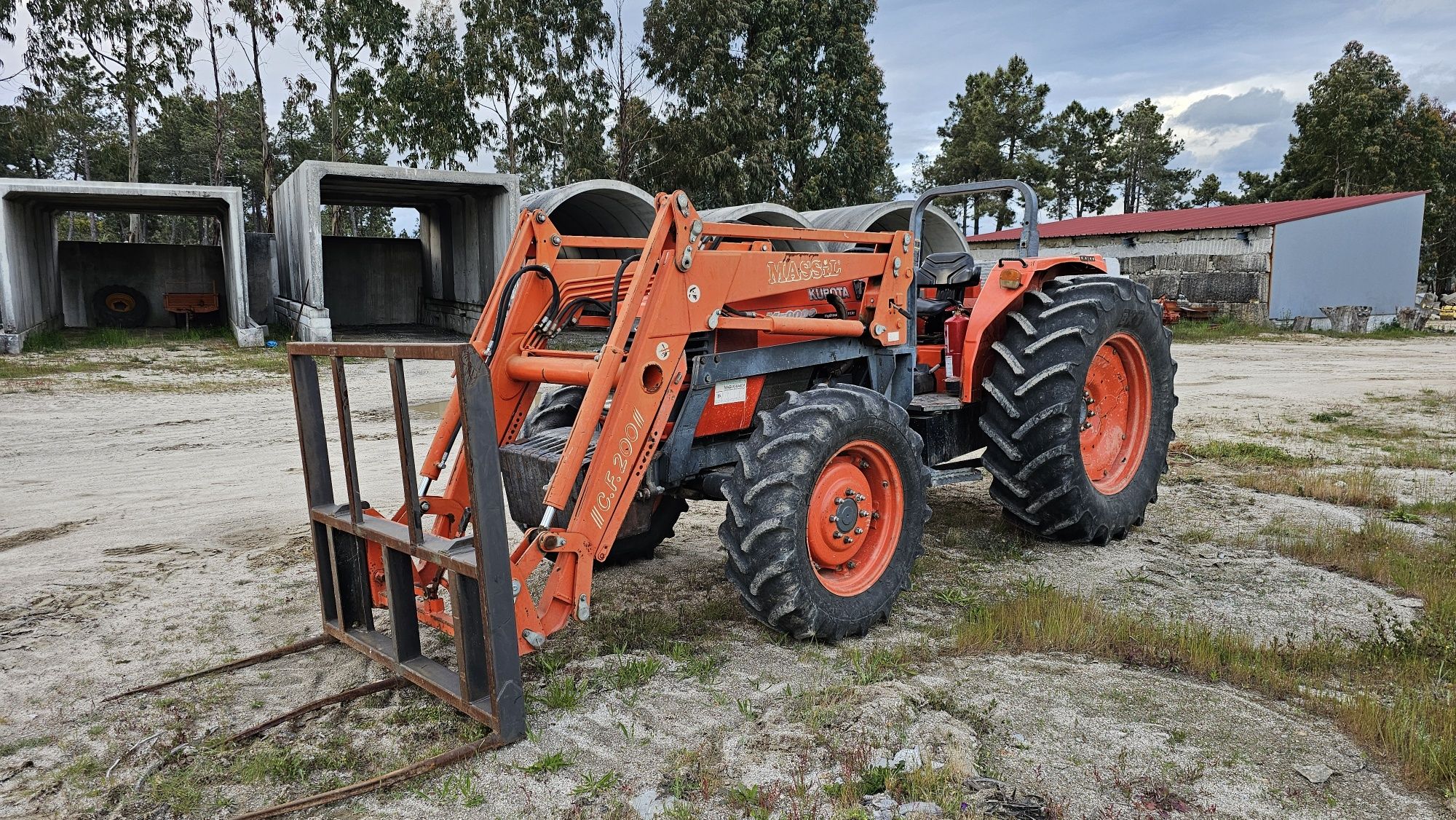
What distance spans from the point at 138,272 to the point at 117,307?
49.6 inches

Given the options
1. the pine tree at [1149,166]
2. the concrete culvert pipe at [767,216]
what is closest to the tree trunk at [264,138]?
the concrete culvert pipe at [767,216]

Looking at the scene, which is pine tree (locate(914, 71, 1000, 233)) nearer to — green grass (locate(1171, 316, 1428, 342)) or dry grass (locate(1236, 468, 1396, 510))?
green grass (locate(1171, 316, 1428, 342))

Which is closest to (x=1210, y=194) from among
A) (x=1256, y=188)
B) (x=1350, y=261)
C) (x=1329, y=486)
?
(x=1256, y=188)

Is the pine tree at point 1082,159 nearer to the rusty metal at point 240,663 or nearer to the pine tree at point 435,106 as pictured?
the pine tree at point 435,106

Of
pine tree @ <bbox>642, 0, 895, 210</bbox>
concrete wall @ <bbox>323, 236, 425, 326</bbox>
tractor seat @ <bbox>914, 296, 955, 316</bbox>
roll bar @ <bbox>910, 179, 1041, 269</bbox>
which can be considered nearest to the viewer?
roll bar @ <bbox>910, 179, 1041, 269</bbox>

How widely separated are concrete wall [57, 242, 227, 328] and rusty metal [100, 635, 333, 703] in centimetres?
2272

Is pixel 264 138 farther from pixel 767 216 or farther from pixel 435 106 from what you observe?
pixel 767 216

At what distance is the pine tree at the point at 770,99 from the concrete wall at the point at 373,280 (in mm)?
8823

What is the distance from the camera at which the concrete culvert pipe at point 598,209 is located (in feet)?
59.8

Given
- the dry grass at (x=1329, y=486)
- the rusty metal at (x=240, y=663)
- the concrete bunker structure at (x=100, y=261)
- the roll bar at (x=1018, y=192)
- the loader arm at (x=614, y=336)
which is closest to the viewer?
the loader arm at (x=614, y=336)

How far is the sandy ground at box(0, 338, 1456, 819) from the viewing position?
3059 mm

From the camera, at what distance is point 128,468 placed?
8219 millimetres

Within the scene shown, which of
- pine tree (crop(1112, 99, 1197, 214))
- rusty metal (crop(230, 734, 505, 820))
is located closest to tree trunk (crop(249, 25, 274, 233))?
rusty metal (crop(230, 734, 505, 820))

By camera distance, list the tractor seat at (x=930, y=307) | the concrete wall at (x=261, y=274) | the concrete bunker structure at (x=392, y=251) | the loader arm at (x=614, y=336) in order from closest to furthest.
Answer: the loader arm at (x=614, y=336), the tractor seat at (x=930, y=307), the concrete bunker structure at (x=392, y=251), the concrete wall at (x=261, y=274)
